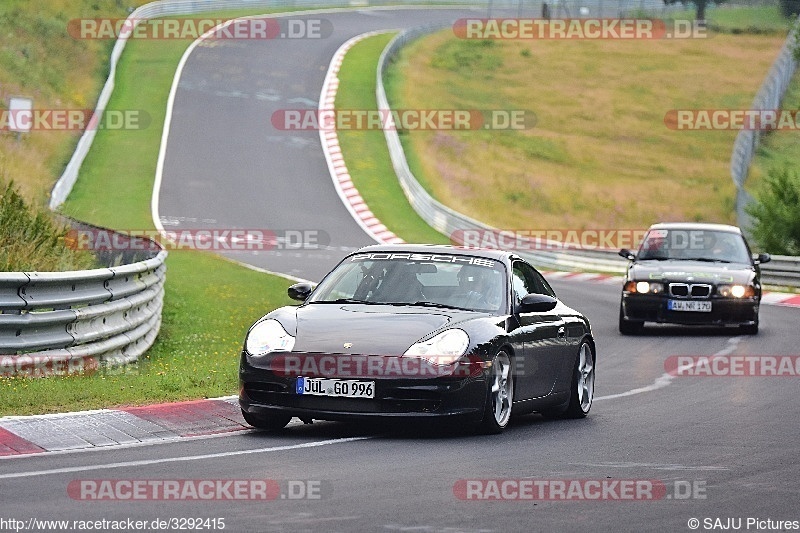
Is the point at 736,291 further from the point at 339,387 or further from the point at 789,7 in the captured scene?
the point at 789,7

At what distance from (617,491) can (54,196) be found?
29.3 metres

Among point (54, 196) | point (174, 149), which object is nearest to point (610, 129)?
point (174, 149)

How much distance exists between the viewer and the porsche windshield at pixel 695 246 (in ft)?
70.6

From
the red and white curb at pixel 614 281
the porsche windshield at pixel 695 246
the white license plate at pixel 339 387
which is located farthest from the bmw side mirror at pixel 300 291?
the red and white curb at pixel 614 281

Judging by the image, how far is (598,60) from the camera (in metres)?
75.9

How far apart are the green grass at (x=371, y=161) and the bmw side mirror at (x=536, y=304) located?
26560 millimetres

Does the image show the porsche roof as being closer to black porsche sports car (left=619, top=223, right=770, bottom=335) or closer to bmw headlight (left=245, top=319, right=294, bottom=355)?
bmw headlight (left=245, top=319, right=294, bottom=355)

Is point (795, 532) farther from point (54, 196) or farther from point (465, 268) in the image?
point (54, 196)

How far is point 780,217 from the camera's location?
115 ft

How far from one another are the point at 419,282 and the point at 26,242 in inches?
244

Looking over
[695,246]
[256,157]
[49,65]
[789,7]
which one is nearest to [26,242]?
[695,246]

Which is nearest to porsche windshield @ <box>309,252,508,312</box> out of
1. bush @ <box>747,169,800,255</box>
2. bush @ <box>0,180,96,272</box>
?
bush @ <box>0,180,96,272</box>

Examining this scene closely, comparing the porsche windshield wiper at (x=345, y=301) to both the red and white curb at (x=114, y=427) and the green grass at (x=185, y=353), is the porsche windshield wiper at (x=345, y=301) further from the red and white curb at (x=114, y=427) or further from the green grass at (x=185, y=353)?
the green grass at (x=185, y=353)

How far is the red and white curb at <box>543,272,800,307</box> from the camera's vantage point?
28.5 meters
